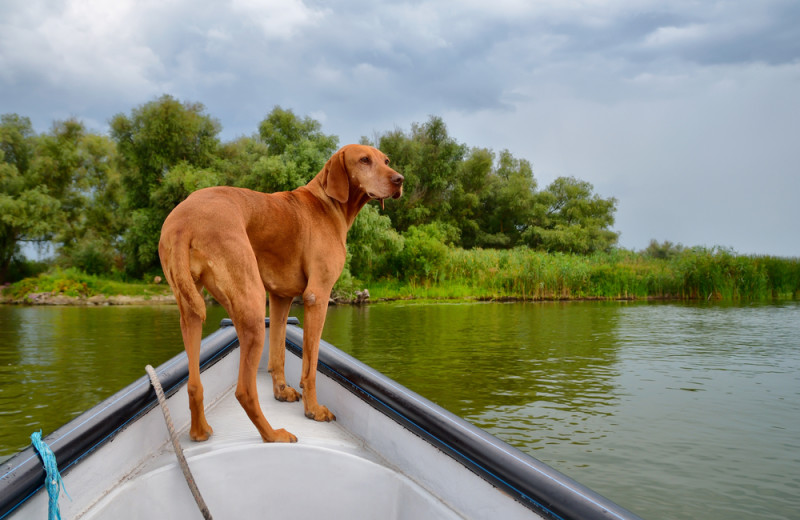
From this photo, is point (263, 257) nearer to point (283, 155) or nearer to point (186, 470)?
point (186, 470)

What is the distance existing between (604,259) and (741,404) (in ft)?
62.9

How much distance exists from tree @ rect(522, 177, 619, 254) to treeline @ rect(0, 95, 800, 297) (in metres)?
0.11

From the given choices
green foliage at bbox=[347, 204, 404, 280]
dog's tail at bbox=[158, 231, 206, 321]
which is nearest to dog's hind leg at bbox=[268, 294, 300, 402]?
dog's tail at bbox=[158, 231, 206, 321]

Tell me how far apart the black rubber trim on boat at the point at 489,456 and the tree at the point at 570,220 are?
35.6 m

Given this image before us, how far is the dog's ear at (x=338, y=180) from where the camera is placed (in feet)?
7.30

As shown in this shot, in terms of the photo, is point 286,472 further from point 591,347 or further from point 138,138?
point 138,138

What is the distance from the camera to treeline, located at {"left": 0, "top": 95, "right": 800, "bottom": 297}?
2061 centimetres

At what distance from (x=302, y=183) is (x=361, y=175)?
52.7 feet

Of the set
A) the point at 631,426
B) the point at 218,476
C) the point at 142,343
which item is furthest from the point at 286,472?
the point at 142,343

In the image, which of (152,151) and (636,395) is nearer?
(636,395)

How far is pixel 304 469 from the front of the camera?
5.79ft

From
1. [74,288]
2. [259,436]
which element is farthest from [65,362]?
[74,288]

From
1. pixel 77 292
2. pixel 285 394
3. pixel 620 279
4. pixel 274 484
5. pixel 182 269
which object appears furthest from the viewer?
pixel 77 292

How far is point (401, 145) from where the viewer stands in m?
35.7
